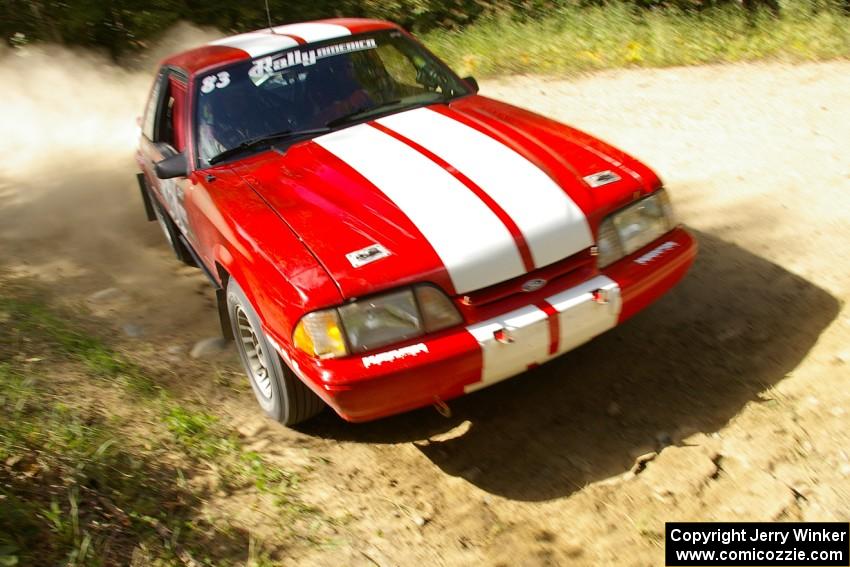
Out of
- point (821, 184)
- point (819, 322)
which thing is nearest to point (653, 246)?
point (819, 322)

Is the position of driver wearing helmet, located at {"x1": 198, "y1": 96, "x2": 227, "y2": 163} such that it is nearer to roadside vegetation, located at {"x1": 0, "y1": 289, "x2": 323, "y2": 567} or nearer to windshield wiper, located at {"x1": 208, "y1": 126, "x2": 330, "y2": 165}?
windshield wiper, located at {"x1": 208, "y1": 126, "x2": 330, "y2": 165}

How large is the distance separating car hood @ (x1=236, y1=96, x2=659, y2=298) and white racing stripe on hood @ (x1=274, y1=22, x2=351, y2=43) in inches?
28.9

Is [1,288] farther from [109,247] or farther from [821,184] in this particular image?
[821,184]

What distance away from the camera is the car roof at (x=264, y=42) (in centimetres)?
423

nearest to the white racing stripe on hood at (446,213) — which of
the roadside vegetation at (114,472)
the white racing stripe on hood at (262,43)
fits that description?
the white racing stripe on hood at (262,43)

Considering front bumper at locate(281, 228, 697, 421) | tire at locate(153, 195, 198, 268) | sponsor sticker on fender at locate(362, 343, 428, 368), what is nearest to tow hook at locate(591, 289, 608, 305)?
front bumper at locate(281, 228, 697, 421)

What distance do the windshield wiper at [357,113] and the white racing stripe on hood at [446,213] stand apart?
1.33 feet

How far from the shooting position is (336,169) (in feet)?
11.5

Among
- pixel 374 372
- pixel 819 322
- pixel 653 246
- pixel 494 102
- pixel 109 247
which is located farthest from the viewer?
pixel 109 247

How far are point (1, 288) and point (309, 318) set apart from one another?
119 inches

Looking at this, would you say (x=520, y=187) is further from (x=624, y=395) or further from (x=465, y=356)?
(x=624, y=395)

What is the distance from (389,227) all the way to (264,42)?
185cm

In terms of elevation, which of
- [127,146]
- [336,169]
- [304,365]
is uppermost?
[336,169]

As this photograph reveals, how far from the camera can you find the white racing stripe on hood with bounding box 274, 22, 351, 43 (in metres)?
4.32
